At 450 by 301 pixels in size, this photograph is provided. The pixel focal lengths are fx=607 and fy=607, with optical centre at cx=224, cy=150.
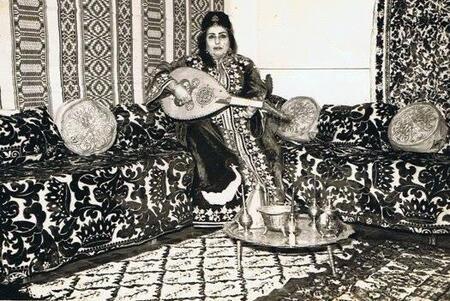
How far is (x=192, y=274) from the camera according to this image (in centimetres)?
343

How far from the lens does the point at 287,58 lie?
6016 millimetres

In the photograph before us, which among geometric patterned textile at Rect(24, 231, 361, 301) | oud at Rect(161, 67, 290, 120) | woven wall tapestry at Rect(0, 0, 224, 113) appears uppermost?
woven wall tapestry at Rect(0, 0, 224, 113)

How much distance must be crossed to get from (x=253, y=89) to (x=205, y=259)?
1.43 meters

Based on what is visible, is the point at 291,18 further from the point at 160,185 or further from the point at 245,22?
the point at 160,185

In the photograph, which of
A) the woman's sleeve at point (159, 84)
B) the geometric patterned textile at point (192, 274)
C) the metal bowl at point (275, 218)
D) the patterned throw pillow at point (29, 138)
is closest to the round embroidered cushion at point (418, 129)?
the geometric patterned textile at point (192, 274)

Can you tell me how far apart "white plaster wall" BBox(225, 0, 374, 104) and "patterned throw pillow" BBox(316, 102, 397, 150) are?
1.97ft

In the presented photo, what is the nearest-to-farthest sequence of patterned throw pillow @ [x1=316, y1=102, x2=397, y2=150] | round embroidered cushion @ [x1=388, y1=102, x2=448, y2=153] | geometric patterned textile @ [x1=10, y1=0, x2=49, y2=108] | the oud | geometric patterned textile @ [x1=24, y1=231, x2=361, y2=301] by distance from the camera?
geometric patterned textile @ [x1=24, y1=231, x2=361, y2=301] < the oud < round embroidered cushion @ [x1=388, y1=102, x2=448, y2=153] < geometric patterned textile @ [x1=10, y1=0, x2=49, y2=108] < patterned throw pillow @ [x1=316, y1=102, x2=397, y2=150]

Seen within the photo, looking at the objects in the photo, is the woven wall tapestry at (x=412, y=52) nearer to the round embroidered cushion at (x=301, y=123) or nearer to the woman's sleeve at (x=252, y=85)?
the round embroidered cushion at (x=301, y=123)

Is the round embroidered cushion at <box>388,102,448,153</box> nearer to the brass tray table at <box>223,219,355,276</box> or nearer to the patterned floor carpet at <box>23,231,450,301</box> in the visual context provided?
the patterned floor carpet at <box>23,231,450,301</box>

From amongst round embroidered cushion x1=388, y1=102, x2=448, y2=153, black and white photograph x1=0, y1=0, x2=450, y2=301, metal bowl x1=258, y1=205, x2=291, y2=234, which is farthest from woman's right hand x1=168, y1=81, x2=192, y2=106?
round embroidered cushion x1=388, y1=102, x2=448, y2=153

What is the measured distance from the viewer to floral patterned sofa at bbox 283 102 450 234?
13.1 ft

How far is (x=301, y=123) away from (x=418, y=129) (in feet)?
3.09

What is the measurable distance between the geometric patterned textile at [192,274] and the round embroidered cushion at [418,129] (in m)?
0.88

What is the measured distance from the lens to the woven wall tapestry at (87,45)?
4.45 metres
